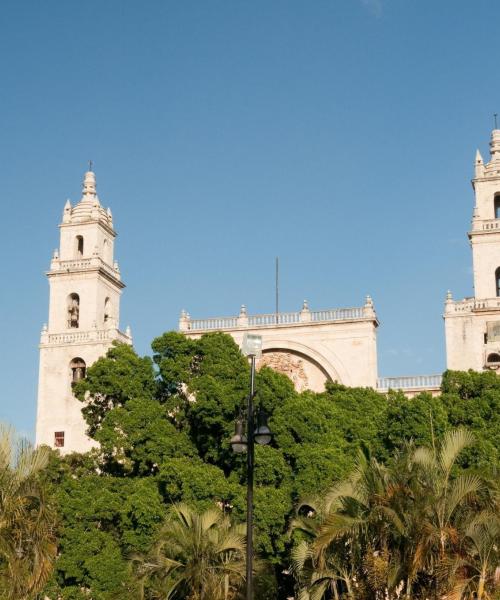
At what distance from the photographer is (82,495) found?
3238cm

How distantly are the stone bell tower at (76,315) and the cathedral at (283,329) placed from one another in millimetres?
49

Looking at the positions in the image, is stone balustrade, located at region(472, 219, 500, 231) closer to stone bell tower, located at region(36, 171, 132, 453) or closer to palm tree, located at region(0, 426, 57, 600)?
stone bell tower, located at region(36, 171, 132, 453)

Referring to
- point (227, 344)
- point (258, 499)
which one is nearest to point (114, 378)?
point (227, 344)

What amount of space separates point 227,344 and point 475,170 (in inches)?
782

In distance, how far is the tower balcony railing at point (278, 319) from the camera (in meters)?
46.6

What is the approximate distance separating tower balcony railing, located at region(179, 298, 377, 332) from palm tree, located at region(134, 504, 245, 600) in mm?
23933

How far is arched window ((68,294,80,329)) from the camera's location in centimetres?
5084

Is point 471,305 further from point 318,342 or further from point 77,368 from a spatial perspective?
point 77,368

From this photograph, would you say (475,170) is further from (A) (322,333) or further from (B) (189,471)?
(B) (189,471)

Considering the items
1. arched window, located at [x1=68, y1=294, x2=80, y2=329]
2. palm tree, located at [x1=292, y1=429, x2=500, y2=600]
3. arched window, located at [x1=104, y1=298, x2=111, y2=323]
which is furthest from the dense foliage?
arched window, located at [x1=104, y1=298, x2=111, y2=323]

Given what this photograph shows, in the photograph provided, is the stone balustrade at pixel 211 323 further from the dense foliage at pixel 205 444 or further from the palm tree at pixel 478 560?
the palm tree at pixel 478 560

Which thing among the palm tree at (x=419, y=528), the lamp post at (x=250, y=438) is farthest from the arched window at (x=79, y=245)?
the lamp post at (x=250, y=438)

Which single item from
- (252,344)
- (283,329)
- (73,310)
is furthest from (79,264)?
(252,344)

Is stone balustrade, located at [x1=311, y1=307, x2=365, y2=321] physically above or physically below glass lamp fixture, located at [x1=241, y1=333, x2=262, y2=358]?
above
